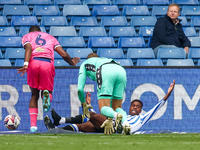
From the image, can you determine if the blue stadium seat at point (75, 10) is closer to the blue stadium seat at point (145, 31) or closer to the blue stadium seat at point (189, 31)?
the blue stadium seat at point (145, 31)

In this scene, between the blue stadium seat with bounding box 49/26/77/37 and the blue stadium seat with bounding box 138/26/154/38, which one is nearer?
the blue stadium seat with bounding box 49/26/77/37

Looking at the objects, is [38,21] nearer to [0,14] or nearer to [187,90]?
[0,14]

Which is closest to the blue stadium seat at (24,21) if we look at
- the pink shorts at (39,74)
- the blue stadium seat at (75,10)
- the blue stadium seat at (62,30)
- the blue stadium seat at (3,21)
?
the blue stadium seat at (3,21)

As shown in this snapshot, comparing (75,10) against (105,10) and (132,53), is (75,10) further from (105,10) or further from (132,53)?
(132,53)

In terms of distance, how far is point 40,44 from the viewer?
6.75 m

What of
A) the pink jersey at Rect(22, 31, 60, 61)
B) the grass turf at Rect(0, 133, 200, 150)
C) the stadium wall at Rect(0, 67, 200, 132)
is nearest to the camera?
the grass turf at Rect(0, 133, 200, 150)

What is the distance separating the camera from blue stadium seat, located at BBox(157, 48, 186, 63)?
886 cm

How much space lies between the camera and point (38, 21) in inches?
390

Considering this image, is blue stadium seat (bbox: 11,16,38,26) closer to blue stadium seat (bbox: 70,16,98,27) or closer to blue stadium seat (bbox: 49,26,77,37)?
blue stadium seat (bbox: 49,26,77,37)

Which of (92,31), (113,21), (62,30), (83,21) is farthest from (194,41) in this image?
(62,30)

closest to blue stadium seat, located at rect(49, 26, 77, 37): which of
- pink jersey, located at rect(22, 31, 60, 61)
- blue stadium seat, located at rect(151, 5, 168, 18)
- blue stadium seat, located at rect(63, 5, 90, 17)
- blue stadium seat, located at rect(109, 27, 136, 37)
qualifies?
blue stadium seat, located at rect(63, 5, 90, 17)

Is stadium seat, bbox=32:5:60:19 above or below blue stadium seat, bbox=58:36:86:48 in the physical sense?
above

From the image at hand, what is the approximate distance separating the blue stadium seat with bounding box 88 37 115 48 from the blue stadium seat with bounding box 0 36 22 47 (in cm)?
153

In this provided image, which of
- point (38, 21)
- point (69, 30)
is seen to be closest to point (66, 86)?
point (69, 30)
